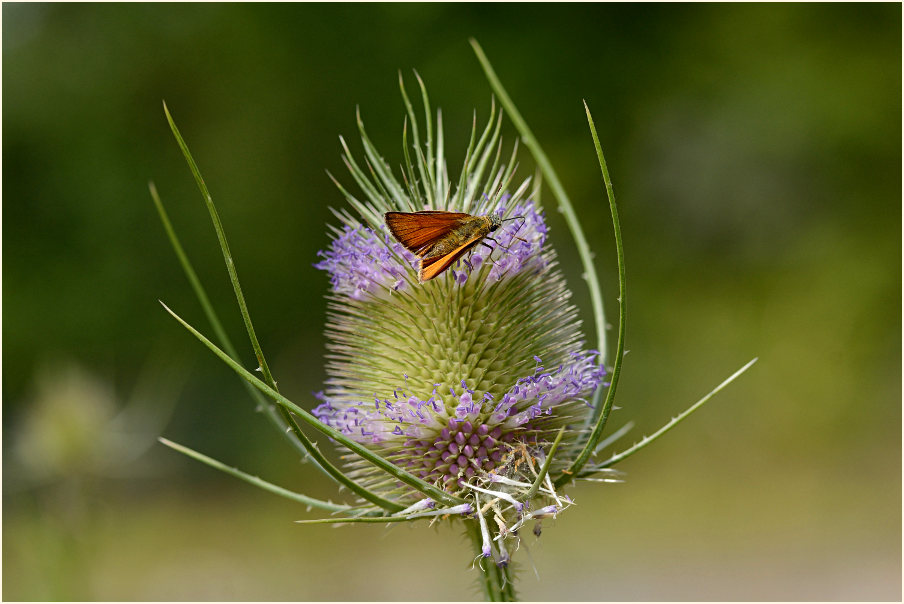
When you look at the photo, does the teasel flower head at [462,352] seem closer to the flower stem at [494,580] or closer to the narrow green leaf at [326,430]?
the flower stem at [494,580]

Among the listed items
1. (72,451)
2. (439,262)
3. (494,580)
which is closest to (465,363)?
(439,262)

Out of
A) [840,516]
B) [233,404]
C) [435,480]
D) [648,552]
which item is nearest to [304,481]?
[233,404]

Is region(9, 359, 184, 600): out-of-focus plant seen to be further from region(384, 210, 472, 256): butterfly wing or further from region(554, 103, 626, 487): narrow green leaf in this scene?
region(554, 103, 626, 487): narrow green leaf

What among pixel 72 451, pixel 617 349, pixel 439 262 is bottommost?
pixel 617 349

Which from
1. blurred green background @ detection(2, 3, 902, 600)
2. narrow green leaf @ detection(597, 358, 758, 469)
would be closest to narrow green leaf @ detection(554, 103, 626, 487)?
narrow green leaf @ detection(597, 358, 758, 469)

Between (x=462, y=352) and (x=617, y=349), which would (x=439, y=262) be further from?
(x=617, y=349)

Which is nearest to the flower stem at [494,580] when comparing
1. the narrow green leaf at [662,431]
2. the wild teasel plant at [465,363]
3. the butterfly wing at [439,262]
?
the wild teasel plant at [465,363]

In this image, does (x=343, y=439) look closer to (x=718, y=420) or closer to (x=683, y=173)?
(x=718, y=420)
